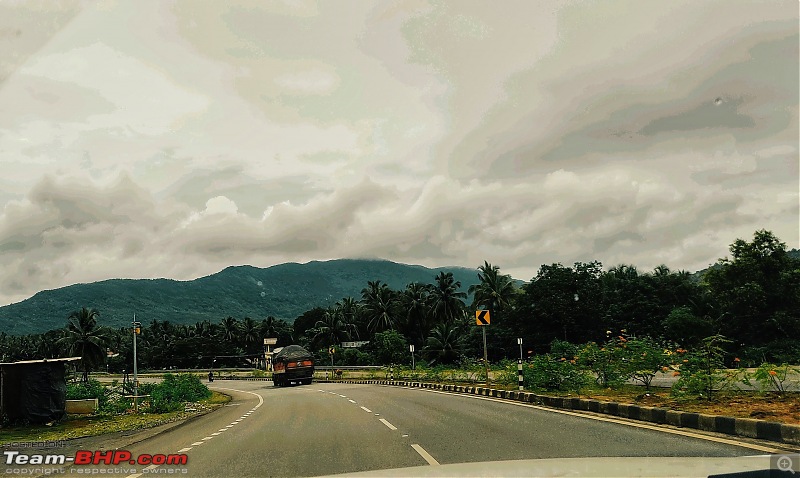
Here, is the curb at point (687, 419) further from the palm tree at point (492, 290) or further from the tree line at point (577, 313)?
the palm tree at point (492, 290)

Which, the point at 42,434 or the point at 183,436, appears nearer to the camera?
the point at 183,436

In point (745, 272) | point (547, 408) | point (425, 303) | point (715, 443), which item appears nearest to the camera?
point (715, 443)

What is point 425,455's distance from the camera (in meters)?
9.09

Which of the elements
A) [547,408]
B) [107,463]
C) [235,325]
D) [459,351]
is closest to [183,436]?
[107,463]

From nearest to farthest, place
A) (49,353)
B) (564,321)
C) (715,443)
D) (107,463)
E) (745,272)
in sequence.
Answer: (715,443) < (107,463) < (745,272) < (564,321) < (49,353)

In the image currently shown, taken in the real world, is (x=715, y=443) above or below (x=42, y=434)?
above

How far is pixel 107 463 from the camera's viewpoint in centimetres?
1064

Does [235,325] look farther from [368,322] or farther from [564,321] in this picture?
[564,321]

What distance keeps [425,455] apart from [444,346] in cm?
6238

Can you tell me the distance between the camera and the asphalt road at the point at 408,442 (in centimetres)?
859

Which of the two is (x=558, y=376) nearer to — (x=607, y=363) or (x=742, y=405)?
(x=607, y=363)

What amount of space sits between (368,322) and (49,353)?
8739 cm

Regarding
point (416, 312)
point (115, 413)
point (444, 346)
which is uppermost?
point (416, 312)

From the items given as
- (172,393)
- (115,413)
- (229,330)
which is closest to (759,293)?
(172,393)
